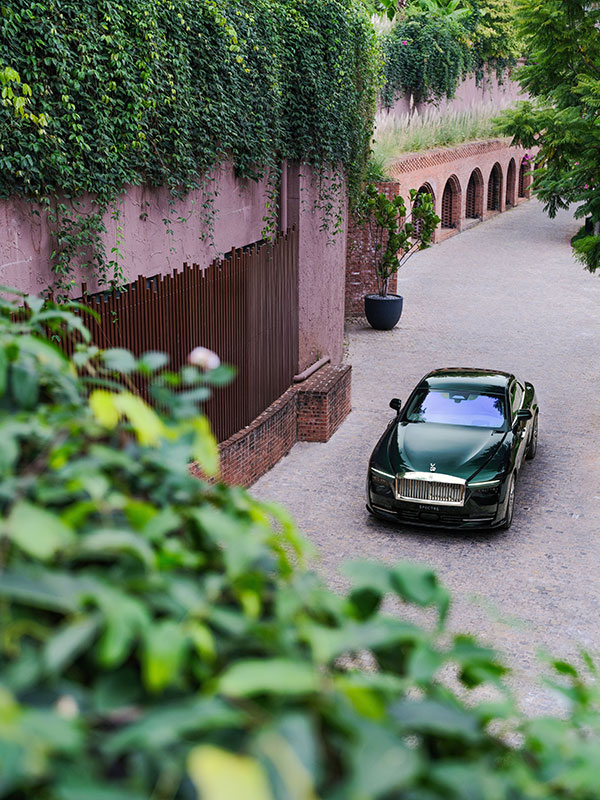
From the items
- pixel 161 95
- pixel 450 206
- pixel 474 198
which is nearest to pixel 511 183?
pixel 474 198

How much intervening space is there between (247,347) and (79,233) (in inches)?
150

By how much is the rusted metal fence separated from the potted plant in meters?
6.79

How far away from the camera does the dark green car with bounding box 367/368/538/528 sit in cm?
1073

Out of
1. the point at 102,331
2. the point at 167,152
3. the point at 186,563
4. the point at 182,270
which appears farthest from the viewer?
the point at 182,270

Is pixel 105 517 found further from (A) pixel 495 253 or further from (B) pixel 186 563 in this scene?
(A) pixel 495 253

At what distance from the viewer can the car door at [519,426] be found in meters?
11.7

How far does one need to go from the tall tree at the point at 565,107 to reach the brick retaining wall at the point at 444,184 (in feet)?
22.1

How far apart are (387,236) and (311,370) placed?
26.9ft

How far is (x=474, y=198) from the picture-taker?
126ft

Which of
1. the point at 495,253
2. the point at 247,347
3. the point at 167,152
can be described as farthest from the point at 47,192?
the point at 495,253

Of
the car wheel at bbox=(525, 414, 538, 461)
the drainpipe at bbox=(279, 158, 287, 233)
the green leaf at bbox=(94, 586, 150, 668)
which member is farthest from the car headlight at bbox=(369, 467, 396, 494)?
the green leaf at bbox=(94, 586, 150, 668)

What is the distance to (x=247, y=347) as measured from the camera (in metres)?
12.7

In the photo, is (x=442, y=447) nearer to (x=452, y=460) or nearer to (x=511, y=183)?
(x=452, y=460)

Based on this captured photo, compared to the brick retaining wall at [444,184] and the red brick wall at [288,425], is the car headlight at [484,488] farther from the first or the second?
the brick retaining wall at [444,184]
